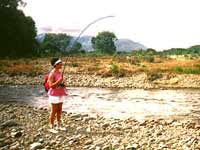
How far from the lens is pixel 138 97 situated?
26.7 metres

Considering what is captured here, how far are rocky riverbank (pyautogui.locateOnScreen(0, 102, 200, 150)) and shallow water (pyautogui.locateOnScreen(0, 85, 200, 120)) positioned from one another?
12.5 feet

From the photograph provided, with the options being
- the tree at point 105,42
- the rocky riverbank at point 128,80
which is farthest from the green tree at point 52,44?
the rocky riverbank at point 128,80

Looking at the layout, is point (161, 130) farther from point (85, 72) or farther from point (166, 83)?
point (85, 72)

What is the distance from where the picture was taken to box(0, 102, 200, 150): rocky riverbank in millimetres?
10453

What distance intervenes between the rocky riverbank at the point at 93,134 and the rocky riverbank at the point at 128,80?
19372 millimetres

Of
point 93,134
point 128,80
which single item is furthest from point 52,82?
point 128,80

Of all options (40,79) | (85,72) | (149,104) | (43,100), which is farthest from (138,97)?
(85,72)

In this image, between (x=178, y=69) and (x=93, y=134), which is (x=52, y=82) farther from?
(x=178, y=69)

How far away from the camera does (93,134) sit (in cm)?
1198

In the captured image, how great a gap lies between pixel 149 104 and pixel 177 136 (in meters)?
11.3

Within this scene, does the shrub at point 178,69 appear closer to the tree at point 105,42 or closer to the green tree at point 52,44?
the green tree at point 52,44

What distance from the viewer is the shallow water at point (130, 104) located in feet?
62.0

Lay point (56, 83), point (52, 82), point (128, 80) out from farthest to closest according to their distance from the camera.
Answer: point (128, 80) < point (52, 82) < point (56, 83)

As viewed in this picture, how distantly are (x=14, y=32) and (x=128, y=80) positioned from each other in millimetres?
26718
